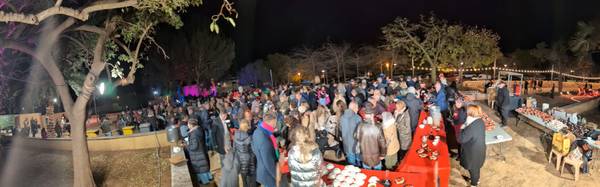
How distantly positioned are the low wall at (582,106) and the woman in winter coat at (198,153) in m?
19.7

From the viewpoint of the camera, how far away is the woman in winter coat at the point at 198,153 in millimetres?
7941

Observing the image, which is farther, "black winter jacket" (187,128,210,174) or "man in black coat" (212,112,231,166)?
"man in black coat" (212,112,231,166)

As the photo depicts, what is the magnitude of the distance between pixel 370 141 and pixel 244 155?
2151 millimetres

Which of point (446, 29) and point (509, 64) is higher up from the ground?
point (446, 29)

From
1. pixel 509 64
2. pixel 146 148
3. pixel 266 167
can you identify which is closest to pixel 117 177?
pixel 146 148

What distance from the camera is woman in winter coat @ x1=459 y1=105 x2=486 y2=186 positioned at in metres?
6.32

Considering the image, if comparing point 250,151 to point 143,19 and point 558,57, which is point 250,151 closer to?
point 143,19

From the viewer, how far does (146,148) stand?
12977mm

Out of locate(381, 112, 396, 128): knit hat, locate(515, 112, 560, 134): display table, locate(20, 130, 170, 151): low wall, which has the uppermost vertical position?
locate(381, 112, 396, 128): knit hat

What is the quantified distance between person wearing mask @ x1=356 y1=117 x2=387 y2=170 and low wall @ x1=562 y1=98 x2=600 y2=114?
18.4 meters

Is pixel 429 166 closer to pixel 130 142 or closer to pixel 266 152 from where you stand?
pixel 266 152

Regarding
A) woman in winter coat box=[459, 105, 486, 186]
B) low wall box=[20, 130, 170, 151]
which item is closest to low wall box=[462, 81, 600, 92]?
low wall box=[20, 130, 170, 151]

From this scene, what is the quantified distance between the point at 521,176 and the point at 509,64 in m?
45.3

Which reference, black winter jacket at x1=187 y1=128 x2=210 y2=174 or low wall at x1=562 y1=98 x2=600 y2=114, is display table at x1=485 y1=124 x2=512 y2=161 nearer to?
black winter jacket at x1=187 y1=128 x2=210 y2=174
